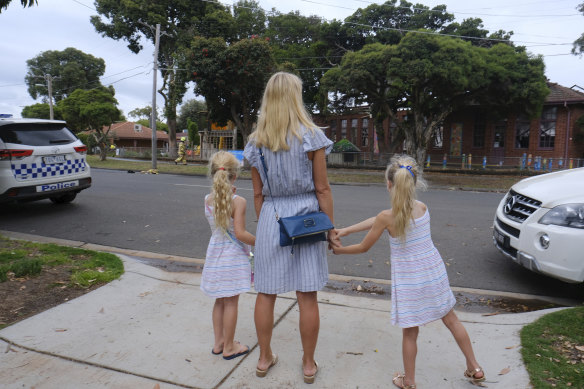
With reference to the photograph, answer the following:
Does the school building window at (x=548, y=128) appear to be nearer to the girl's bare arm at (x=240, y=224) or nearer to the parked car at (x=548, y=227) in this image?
the parked car at (x=548, y=227)

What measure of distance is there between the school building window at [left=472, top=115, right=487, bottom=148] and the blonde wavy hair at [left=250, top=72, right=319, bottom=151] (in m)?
29.9

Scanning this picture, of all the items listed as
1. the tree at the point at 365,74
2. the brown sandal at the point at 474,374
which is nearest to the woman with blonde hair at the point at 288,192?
the brown sandal at the point at 474,374

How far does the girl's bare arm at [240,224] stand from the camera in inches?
106

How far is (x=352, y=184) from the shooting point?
16219 mm

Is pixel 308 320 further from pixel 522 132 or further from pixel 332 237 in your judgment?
pixel 522 132

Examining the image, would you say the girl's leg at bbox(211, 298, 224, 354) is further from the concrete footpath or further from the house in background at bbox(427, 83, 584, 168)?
the house in background at bbox(427, 83, 584, 168)

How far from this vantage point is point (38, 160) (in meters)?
7.32

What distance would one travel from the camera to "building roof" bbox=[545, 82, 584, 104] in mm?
24661

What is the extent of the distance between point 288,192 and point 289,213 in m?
0.13

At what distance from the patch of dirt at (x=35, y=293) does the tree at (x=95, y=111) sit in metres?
27.2

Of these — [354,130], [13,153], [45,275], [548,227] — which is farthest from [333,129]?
[45,275]

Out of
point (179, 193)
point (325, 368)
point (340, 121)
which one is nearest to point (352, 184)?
point (179, 193)

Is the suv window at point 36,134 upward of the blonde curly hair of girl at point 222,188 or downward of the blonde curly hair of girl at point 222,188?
upward

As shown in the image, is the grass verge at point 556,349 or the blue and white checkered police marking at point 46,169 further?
the blue and white checkered police marking at point 46,169
